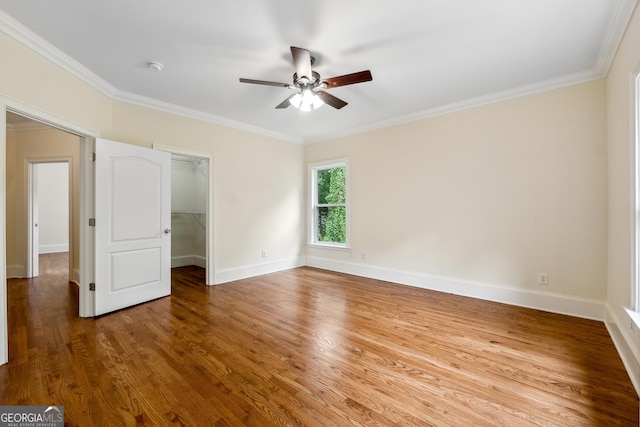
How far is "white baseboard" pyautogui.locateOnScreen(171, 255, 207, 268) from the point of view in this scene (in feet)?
18.7

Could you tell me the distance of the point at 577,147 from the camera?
9.67 feet

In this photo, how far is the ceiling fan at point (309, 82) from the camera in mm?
2273

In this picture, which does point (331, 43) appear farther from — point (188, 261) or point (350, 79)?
point (188, 261)

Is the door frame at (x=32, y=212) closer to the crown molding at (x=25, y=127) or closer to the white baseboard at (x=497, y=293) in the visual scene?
the crown molding at (x=25, y=127)

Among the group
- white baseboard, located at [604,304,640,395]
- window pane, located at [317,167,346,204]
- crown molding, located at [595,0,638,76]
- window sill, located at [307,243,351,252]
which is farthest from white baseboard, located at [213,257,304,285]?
crown molding, located at [595,0,638,76]

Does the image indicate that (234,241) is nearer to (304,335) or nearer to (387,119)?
(304,335)

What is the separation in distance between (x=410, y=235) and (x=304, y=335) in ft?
7.96

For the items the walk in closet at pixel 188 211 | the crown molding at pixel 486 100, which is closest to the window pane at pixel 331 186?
the crown molding at pixel 486 100

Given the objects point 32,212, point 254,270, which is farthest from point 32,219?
point 254,270

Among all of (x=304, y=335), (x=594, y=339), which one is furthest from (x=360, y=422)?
(x=594, y=339)

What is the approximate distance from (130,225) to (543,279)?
4.99 m

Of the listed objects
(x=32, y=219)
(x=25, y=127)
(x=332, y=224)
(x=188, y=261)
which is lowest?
(x=188, y=261)

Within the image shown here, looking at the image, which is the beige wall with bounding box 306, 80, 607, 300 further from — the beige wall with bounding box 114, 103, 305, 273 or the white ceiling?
the beige wall with bounding box 114, 103, 305, 273

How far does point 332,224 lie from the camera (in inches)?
213
